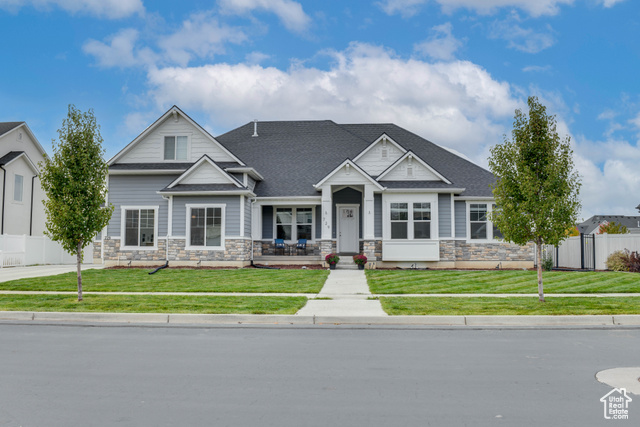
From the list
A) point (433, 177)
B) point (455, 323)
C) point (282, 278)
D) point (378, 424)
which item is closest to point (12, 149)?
point (282, 278)

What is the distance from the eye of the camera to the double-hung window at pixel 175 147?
26.0m

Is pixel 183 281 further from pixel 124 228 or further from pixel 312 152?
pixel 312 152

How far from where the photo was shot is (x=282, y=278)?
775 inches

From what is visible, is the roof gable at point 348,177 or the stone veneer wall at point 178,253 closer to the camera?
the stone veneer wall at point 178,253

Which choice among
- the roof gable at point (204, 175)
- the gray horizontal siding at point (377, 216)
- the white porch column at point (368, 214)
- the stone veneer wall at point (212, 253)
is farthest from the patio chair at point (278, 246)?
the gray horizontal siding at point (377, 216)

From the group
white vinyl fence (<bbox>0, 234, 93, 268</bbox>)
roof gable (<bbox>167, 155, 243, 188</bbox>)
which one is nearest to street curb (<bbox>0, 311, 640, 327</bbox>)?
roof gable (<bbox>167, 155, 243, 188</bbox>)

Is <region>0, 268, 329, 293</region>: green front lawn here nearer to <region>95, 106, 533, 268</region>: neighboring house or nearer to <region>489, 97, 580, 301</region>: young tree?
<region>95, 106, 533, 268</region>: neighboring house

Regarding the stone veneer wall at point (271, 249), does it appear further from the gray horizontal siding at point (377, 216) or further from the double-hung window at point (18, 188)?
the double-hung window at point (18, 188)

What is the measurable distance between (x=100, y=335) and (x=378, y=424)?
678 cm

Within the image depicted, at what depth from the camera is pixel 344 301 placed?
1423 cm

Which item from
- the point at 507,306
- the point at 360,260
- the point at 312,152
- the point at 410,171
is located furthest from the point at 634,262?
the point at 312,152

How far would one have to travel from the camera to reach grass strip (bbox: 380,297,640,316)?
11984 mm

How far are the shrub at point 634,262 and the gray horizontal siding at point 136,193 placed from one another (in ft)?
66.2

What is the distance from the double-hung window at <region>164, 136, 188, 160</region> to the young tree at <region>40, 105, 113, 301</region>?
1136 cm
